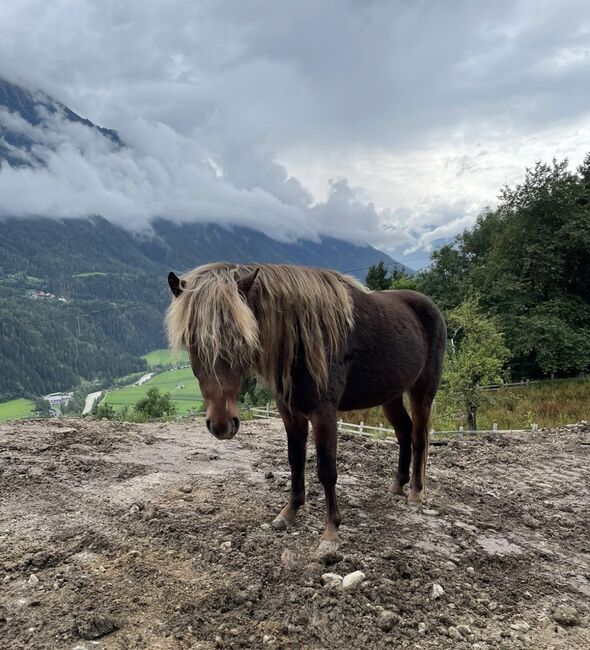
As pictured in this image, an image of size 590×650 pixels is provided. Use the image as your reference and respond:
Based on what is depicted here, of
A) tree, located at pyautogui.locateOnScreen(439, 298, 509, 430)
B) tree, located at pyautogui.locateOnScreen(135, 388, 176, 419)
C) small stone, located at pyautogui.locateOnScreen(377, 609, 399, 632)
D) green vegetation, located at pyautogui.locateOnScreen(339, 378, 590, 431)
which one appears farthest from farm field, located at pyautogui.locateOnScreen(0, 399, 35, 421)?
small stone, located at pyautogui.locateOnScreen(377, 609, 399, 632)

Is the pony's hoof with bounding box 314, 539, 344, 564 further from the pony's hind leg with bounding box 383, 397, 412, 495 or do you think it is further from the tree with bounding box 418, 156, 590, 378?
the tree with bounding box 418, 156, 590, 378

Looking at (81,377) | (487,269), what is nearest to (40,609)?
(487,269)

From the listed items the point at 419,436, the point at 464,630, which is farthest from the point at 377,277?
the point at 464,630

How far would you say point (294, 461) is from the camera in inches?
164

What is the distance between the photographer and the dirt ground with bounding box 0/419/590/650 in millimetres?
2668

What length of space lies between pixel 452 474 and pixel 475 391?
8.45m

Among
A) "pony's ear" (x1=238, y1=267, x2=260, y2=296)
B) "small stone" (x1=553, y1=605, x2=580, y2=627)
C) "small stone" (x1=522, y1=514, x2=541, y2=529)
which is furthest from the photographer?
"small stone" (x1=522, y1=514, x2=541, y2=529)

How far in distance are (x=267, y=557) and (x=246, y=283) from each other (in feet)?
7.05

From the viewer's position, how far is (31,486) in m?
4.96

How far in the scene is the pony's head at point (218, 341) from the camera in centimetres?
288

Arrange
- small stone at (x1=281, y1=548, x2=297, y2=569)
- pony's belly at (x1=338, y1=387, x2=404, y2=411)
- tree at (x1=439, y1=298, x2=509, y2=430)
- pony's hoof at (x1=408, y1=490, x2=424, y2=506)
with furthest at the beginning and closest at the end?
1. tree at (x1=439, y1=298, x2=509, y2=430)
2. pony's hoof at (x1=408, y1=490, x2=424, y2=506)
3. pony's belly at (x1=338, y1=387, x2=404, y2=411)
4. small stone at (x1=281, y1=548, x2=297, y2=569)

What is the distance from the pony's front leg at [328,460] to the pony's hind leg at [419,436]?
1.48m

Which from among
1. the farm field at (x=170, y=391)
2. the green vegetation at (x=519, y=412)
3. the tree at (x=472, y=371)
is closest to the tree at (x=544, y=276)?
the green vegetation at (x=519, y=412)

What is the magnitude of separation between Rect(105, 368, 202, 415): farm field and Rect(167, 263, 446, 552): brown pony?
59.4 m
